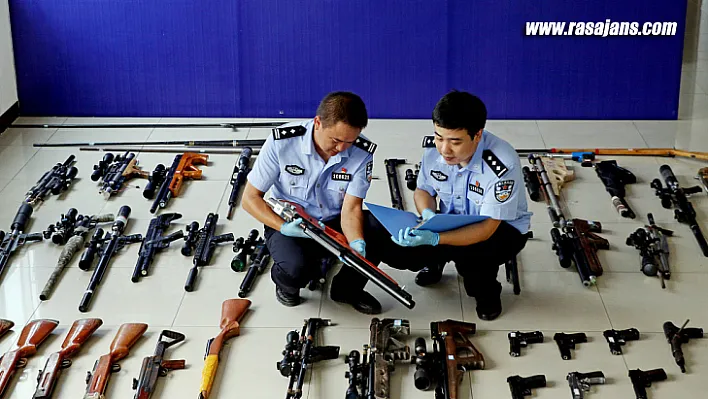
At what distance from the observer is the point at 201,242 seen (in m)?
6.01

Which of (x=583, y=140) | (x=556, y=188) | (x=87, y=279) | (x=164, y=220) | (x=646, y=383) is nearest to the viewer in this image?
(x=646, y=383)

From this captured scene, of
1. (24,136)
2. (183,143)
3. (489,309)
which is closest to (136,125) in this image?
(183,143)

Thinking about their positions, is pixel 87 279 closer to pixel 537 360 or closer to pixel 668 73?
pixel 537 360

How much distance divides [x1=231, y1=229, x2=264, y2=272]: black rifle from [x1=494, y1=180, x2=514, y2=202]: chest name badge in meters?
1.70

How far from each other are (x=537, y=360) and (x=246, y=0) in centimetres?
447

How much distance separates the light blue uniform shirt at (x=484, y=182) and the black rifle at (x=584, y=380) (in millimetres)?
899

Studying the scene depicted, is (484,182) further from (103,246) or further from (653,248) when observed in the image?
(103,246)

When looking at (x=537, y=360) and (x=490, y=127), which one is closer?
(x=537, y=360)

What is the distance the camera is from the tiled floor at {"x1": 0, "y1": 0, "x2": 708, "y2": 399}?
15.5 ft

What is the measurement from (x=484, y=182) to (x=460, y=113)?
1.75 ft

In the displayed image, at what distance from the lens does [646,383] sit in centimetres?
466

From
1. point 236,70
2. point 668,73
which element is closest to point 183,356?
point 236,70

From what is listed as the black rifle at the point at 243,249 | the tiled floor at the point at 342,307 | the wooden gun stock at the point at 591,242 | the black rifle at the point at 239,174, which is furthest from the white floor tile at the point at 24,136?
the wooden gun stock at the point at 591,242

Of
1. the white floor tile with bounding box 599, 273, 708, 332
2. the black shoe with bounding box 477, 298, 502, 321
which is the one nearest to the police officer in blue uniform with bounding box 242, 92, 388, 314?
the black shoe with bounding box 477, 298, 502, 321
